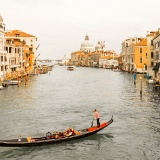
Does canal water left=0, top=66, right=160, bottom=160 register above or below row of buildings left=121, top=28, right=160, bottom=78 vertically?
below

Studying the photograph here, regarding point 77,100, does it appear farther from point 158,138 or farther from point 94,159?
point 94,159

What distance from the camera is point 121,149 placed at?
586 inches

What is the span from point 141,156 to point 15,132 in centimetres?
782

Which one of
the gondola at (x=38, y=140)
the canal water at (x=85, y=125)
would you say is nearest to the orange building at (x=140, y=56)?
the canal water at (x=85, y=125)

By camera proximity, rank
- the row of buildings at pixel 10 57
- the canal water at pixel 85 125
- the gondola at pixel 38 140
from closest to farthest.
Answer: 1. the gondola at pixel 38 140
2. the canal water at pixel 85 125
3. the row of buildings at pixel 10 57

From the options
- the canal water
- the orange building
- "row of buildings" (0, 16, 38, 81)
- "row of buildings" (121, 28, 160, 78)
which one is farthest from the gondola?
the orange building

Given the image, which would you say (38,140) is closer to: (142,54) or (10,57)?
(10,57)

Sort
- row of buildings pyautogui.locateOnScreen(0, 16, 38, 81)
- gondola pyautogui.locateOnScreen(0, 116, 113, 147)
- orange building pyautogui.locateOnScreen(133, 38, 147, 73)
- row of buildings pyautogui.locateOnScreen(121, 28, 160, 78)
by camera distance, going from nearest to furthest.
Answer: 1. gondola pyautogui.locateOnScreen(0, 116, 113, 147)
2. row of buildings pyautogui.locateOnScreen(0, 16, 38, 81)
3. row of buildings pyautogui.locateOnScreen(121, 28, 160, 78)
4. orange building pyautogui.locateOnScreen(133, 38, 147, 73)

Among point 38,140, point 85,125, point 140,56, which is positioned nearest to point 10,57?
point 140,56

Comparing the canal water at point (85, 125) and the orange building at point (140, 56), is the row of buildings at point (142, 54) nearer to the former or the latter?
the orange building at point (140, 56)

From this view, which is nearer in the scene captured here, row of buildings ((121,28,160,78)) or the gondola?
the gondola

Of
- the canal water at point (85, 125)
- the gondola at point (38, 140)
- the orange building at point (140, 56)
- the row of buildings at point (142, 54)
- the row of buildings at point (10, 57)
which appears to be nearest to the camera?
the gondola at point (38, 140)

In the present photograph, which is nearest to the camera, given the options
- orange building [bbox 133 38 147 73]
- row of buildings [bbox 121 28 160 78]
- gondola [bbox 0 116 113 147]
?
gondola [bbox 0 116 113 147]

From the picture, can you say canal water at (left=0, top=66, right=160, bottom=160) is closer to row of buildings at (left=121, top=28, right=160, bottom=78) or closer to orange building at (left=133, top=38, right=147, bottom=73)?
row of buildings at (left=121, top=28, right=160, bottom=78)
